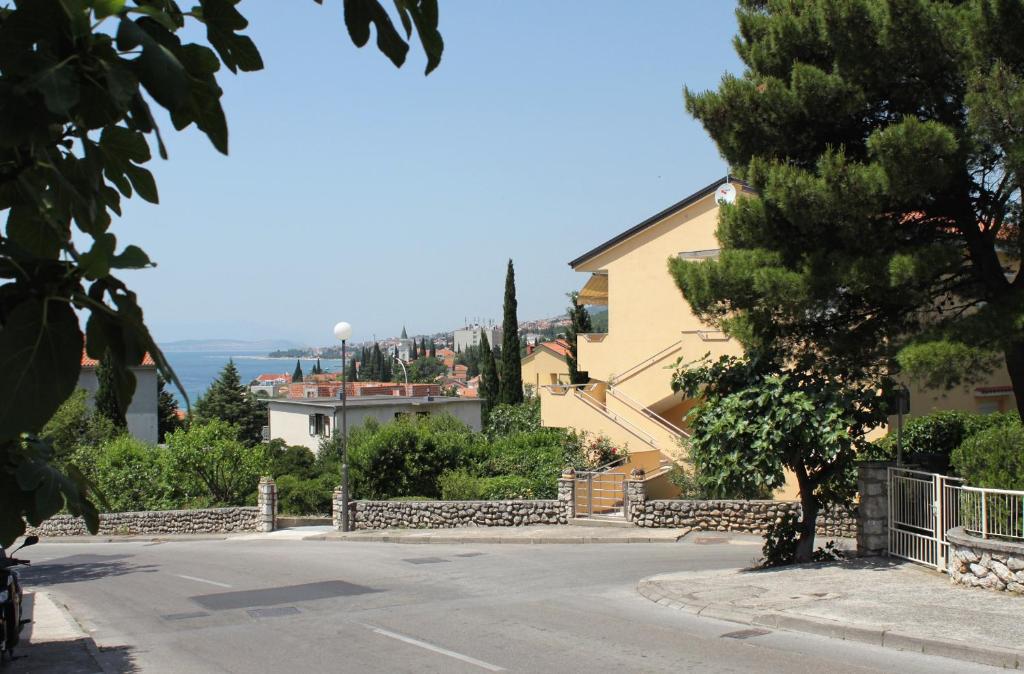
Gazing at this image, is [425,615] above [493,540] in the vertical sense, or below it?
above

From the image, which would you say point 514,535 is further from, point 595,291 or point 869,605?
point 595,291

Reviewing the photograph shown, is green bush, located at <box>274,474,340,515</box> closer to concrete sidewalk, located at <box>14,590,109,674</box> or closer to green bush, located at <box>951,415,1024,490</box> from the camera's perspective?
concrete sidewalk, located at <box>14,590,109,674</box>

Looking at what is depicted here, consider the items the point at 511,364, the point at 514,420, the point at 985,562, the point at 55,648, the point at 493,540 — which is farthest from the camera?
the point at 511,364

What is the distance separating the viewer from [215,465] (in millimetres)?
36031

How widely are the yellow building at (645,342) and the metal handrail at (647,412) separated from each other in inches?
1.2

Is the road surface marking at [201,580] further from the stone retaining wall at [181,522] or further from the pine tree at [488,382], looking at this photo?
Result: the pine tree at [488,382]

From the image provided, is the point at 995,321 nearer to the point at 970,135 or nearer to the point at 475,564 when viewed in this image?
the point at 970,135

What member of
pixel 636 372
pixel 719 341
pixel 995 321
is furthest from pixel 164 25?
pixel 636 372

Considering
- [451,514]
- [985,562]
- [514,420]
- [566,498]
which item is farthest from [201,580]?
[514,420]

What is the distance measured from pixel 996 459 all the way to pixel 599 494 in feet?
47.6

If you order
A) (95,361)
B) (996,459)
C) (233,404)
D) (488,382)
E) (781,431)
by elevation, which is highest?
(488,382)

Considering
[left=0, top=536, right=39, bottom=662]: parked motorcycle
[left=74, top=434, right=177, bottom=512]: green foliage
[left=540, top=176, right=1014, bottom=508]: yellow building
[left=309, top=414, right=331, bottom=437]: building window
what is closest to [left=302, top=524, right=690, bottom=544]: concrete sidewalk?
A: [left=540, top=176, right=1014, bottom=508]: yellow building

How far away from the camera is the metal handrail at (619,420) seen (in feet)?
101

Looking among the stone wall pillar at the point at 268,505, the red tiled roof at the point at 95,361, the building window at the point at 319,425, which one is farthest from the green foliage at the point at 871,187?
the building window at the point at 319,425
